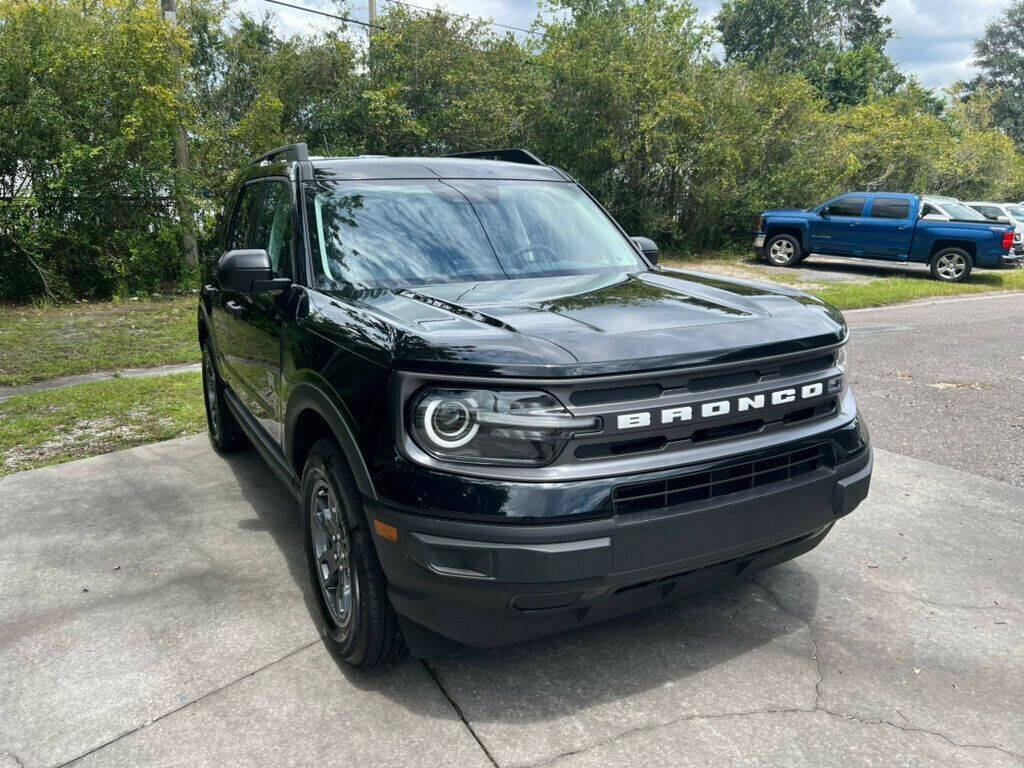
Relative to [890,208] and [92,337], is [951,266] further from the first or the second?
[92,337]

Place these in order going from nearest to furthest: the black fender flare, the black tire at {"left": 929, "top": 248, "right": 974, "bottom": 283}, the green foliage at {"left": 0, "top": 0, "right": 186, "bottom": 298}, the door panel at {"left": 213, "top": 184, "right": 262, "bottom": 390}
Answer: the black fender flare
the door panel at {"left": 213, "top": 184, "right": 262, "bottom": 390}
the green foliage at {"left": 0, "top": 0, "right": 186, "bottom": 298}
the black tire at {"left": 929, "top": 248, "right": 974, "bottom": 283}

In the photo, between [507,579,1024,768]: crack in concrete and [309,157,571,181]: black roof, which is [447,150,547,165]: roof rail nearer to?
[309,157,571,181]: black roof

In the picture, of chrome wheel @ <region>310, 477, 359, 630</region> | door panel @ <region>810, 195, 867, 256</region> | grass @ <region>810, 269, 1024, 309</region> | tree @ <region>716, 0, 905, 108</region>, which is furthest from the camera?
tree @ <region>716, 0, 905, 108</region>

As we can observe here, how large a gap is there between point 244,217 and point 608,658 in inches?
130

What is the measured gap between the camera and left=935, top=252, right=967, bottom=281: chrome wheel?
53.2 ft

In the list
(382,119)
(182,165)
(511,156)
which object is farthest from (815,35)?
(511,156)

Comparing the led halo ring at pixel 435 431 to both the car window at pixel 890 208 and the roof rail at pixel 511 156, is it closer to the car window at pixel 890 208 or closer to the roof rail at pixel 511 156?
the roof rail at pixel 511 156

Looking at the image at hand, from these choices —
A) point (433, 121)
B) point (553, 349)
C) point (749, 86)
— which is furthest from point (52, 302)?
point (749, 86)

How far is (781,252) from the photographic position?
18.5m

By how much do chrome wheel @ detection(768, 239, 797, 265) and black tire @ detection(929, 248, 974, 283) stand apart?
2.98m

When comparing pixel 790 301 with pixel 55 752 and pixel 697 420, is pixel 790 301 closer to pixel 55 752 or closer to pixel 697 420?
pixel 697 420

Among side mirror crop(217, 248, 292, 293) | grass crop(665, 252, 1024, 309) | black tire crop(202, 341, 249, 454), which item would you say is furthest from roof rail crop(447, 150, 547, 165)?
grass crop(665, 252, 1024, 309)

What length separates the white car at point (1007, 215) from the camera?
52.4ft

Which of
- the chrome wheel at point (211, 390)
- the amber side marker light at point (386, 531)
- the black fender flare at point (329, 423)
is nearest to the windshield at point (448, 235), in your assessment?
the black fender flare at point (329, 423)
